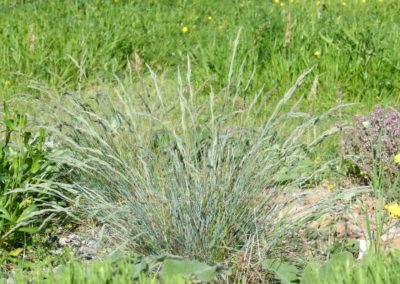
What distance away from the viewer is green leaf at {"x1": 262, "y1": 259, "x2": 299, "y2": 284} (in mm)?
3393

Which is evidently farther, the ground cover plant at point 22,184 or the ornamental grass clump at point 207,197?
the ground cover plant at point 22,184

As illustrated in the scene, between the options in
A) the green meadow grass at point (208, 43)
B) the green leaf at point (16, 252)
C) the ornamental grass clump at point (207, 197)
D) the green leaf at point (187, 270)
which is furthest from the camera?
the green meadow grass at point (208, 43)

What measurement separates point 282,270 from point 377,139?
1.65m

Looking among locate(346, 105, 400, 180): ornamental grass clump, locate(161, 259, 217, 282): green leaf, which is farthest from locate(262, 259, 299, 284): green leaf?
locate(346, 105, 400, 180): ornamental grass clump

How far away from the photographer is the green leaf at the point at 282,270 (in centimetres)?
339

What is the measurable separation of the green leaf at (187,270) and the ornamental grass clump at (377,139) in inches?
69.6

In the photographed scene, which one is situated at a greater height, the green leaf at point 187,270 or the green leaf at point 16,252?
the green leaf at point 187,270

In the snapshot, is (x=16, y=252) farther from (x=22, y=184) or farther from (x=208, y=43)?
(x=208, y=43)

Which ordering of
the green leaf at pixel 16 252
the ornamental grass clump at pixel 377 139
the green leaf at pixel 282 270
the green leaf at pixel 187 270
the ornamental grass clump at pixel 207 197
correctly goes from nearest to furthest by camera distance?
the green leaf at pixel 187 270 < the green leaf at pixel 282 270 < the ornamental grass clump at pixel 207 197 < the green leaf at pixel 16 252 < the ornamental grass clump at pixel 377 139

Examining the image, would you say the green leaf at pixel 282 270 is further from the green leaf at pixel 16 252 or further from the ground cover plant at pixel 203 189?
the green leaf at pixel 16 252

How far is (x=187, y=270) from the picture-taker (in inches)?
128

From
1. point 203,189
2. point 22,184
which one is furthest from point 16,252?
point 203,189

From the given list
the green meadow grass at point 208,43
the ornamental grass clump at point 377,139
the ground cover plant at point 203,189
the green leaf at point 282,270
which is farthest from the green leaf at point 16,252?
the ornamental grass clump at point 377,139

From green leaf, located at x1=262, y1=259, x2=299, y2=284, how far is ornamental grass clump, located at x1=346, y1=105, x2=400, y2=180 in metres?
1.42
